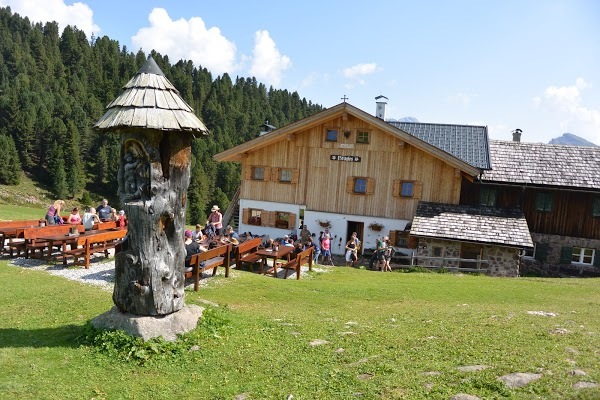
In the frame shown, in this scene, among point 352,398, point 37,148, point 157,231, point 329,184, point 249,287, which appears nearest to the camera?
point 352,398

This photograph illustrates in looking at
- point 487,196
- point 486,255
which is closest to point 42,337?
point 486,255

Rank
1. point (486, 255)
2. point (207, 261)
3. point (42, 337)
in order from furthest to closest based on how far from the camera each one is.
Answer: point (486, 255), point (207, 261), point (42, 337)

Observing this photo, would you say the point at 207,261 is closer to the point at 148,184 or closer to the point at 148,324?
the point at 148,324

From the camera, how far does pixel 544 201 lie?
23.4 m

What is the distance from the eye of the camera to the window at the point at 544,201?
76.5 ft

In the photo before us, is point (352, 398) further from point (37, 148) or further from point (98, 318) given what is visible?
point (37, 148)

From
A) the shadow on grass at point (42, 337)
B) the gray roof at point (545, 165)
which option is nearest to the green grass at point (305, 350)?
the shadow on grass at point (42, 337)

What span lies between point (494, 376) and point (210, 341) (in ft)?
15.0

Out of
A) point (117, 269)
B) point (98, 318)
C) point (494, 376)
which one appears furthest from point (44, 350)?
point (494, 376)

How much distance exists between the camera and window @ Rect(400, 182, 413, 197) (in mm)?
23047

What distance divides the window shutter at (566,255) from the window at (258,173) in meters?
15.7

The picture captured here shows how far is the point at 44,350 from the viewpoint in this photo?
771cm

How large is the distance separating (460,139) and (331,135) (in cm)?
753

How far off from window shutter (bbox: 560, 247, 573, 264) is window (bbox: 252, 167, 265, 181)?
15734mm
